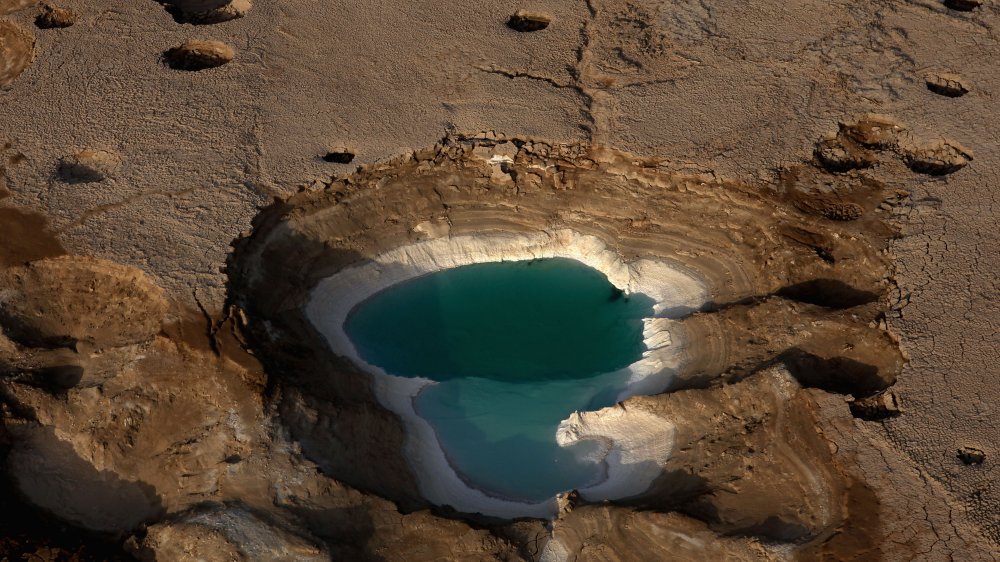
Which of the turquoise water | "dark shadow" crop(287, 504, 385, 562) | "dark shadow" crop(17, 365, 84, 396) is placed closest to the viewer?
"dark shadow" crop(287, 504, 385, 562)

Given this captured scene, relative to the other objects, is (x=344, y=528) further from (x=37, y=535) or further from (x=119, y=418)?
(x=37, y=535)

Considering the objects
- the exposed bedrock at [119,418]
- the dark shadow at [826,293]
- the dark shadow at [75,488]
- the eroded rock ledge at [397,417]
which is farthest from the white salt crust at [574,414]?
the dark shadow at [75,488]

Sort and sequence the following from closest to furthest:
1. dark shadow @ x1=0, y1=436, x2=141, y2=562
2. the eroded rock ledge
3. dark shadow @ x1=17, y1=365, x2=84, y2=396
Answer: dark shadow @ x1=0, y1=436, x2=141, y2=562
the eroded rock ledge
dark shadow @ x1=17, y1=365, x2=84, y2=396

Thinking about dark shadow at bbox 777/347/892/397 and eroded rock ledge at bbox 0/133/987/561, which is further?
dark shadow at bbox 777/347/892/397

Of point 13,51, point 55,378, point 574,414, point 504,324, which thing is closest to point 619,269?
point 504,324

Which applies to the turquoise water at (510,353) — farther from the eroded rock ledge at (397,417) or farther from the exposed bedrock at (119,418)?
the exposed bedrock at (119,418)

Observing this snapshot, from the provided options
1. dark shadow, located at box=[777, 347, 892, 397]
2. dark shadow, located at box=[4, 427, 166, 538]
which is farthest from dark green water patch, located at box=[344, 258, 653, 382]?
dark shadow, located at box=[4, 427, 166, 538]

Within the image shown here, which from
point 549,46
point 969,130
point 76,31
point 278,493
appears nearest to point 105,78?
point 76,31

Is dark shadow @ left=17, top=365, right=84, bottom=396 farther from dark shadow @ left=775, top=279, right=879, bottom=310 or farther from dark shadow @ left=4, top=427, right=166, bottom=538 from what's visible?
dark shadow @ left=775, top=279, right=879, bottom=310
